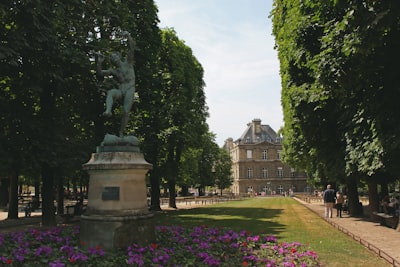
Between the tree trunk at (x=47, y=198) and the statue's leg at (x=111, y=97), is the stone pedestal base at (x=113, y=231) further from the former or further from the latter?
the tree trunk at (x=47, y=198)

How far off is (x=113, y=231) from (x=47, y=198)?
11.2 meters

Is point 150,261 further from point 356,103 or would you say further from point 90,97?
point 90,97

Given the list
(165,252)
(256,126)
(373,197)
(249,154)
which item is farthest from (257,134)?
(165,252)

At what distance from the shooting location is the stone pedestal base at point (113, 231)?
991cm

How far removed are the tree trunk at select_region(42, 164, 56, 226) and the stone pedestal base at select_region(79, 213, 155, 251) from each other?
10.2 meters

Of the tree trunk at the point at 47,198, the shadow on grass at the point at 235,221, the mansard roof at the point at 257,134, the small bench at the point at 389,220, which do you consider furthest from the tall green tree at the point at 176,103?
the mansard roof at the point at 257,134

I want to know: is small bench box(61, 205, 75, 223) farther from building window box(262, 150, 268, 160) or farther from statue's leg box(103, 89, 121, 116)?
building window box(262, 150, 268, 160)

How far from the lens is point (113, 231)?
32.5 feet

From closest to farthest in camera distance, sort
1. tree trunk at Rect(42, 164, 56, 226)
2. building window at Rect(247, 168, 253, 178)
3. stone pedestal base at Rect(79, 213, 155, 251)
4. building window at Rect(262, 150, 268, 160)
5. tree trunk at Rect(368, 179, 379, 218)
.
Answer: stone pedestal base at Rect(79, 213, 155, 251) < tree trunk at Rect(42, 164, 56, 226) < tree trunk at Rect(368, 179, 379, 218) < building window at Rect(247, 168, 253, 178) < building window at Rect(262, 150, 268, 160)

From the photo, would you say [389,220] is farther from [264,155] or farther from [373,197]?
[264,155]

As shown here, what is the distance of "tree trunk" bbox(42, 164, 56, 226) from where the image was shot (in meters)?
19.6

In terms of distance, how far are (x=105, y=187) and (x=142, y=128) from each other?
1651 cm

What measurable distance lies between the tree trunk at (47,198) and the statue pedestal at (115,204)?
10.1m

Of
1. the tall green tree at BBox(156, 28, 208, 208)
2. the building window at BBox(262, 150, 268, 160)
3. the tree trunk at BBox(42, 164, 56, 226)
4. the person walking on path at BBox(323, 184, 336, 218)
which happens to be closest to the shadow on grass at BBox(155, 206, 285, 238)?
the person walking on path at BBox(323, 184, 336, 218)
